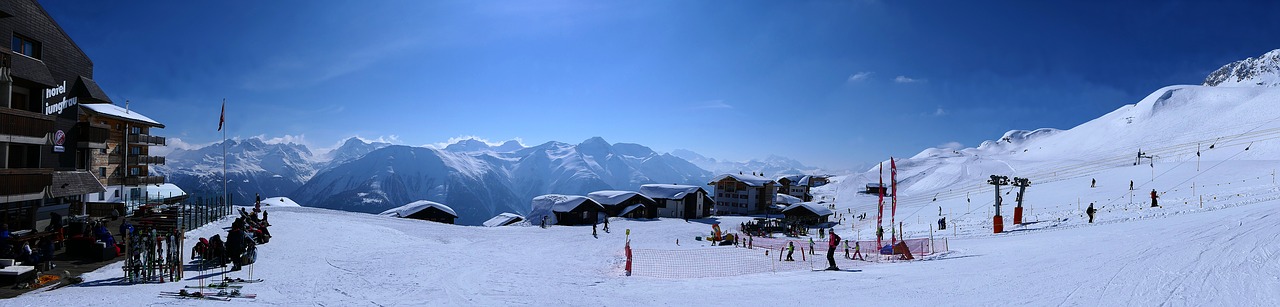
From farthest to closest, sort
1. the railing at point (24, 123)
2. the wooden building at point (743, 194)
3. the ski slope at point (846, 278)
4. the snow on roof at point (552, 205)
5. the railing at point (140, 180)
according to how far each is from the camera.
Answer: the wooden building at point (743, 194) → the snow on roof at point (552, 205) → the railing at point (140, 180) → the railing at point (24, 123) → the ski slope at point (846, 278)

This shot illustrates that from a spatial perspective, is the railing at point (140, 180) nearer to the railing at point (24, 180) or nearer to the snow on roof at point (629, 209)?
the railing at point (24, 180)

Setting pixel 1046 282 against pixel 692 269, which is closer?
pixel 1046 282

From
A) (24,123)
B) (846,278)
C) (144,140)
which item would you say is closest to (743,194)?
(846,278)

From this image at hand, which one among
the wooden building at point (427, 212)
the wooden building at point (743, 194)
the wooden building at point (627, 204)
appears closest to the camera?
the wooden building at point (427, 212)

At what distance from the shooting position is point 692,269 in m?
23.2

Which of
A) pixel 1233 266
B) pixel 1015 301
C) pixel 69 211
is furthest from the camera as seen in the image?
pixel 69 211

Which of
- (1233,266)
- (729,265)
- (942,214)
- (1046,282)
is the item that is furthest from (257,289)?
(942,214)

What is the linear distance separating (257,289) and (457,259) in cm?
930

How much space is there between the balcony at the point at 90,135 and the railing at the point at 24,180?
852cm

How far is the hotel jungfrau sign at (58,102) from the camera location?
77.0ft

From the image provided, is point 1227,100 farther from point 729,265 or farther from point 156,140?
point 156,140

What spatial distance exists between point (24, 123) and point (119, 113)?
985 inches

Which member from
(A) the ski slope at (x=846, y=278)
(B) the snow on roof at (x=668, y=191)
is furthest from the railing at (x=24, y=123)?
(B) the snow on roof at (x=668, y=191)

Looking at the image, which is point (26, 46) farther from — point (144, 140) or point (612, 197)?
point (612, 197)
